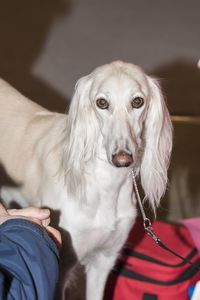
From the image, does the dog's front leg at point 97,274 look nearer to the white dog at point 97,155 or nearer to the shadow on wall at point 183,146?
the white dog at point 97,155

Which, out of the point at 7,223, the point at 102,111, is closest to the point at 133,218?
the point at 102,111

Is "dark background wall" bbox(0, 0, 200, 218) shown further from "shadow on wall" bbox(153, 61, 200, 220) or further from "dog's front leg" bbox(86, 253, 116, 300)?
"dog's front leg" bbox(86, 253, 116, 300)

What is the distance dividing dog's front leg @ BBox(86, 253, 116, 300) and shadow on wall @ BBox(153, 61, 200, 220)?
2.94ft

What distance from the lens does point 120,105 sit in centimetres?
159

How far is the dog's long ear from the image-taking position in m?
1.71

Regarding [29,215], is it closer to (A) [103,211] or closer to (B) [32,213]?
(B) [32,213]

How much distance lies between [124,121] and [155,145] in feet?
0.67

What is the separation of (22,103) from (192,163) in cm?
152

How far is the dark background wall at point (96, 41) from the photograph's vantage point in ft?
12.9

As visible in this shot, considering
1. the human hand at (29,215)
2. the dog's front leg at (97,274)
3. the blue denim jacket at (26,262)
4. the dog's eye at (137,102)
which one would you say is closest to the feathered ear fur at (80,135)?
the dog's eye at (137,102)

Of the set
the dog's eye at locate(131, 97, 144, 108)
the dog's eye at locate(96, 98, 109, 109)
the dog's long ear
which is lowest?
the dog's long ear

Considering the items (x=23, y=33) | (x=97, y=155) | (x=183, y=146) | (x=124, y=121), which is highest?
(x=124, y=121)

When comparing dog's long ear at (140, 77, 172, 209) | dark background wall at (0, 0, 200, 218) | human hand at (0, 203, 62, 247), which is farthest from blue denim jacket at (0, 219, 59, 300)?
dark background wall at (0, 0, 200, 218)

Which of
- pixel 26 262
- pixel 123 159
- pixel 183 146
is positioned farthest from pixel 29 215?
pixel 183 146
